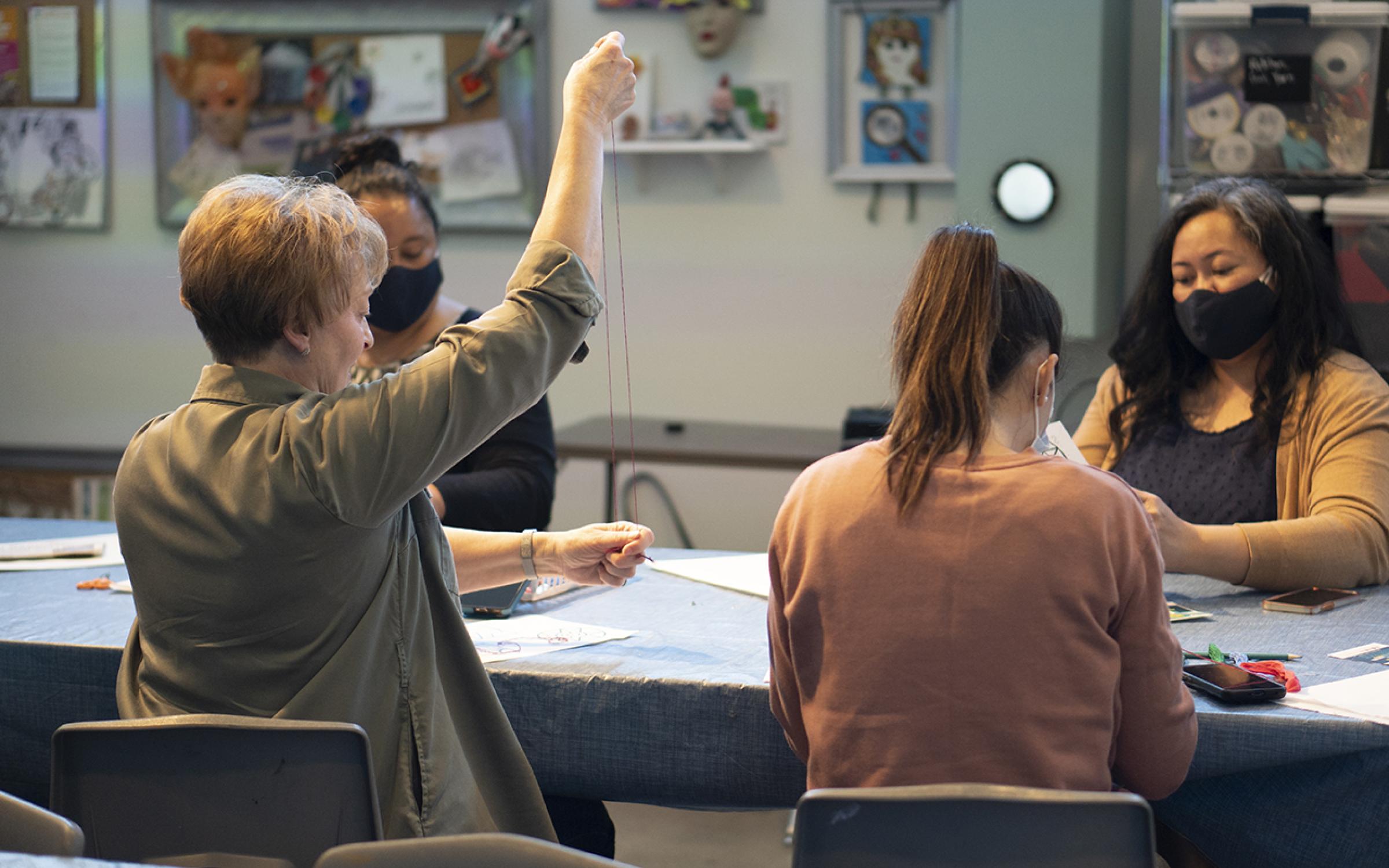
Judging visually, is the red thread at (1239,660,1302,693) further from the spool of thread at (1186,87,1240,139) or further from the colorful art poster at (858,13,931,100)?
the colorful art poster at (858,13,931,100)

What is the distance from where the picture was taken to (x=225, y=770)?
125cm

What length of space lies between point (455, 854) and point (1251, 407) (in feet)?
5.41

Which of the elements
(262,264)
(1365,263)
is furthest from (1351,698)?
(1365,263)

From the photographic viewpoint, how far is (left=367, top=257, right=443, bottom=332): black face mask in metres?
2.32

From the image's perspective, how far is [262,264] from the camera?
124 centimetres

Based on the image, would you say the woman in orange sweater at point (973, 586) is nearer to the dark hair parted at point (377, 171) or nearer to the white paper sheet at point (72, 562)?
the dark hair parted at point (377, 171)

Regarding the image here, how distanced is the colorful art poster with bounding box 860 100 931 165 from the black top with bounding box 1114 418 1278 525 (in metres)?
1.86

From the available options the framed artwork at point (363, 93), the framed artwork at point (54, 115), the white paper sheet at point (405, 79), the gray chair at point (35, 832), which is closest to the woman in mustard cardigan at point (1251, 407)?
the gray chair at point (35, 832)

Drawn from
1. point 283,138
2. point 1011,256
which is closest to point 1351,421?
point 1011,256

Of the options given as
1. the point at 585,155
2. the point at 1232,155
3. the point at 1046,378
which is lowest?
the point at 1046,378

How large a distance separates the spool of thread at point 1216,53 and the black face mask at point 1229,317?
3.91ft

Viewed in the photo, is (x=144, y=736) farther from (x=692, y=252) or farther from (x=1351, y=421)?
(x=692, y=252)

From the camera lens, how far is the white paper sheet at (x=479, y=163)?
13.9 ft

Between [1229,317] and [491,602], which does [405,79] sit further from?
[1229,317]
